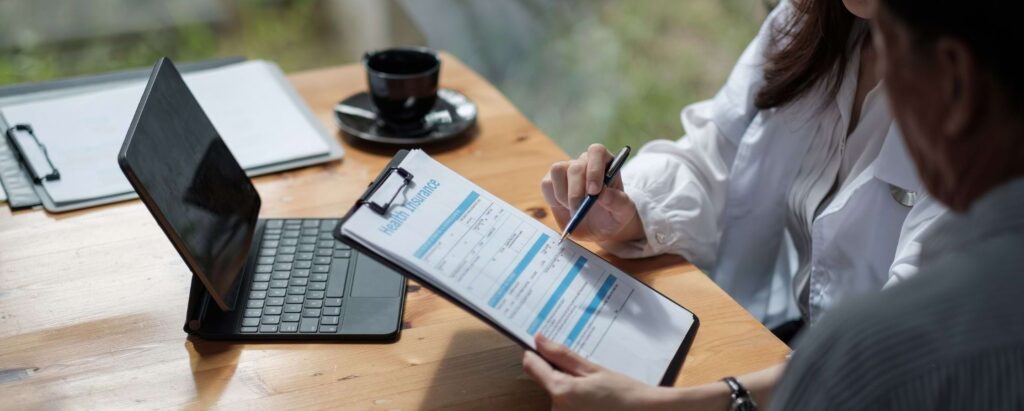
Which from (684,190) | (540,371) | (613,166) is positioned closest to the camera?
(540,371)

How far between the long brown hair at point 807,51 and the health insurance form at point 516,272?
420 mm

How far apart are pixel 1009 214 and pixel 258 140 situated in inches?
35.3

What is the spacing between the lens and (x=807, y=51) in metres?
1.11

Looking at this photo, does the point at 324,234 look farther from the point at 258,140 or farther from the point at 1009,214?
the point at 1009,214

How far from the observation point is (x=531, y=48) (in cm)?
263

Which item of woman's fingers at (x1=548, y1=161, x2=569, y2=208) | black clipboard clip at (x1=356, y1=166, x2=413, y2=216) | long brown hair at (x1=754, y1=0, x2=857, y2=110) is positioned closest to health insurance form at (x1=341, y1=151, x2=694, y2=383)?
black clipboard clip at (x1=356, y1=166, x2=413, y2=216)

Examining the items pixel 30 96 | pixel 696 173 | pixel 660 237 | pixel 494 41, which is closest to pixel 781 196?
pixel 696 173

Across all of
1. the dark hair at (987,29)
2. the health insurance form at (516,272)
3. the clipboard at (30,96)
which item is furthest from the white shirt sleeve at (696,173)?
the clipboard at (30,96)

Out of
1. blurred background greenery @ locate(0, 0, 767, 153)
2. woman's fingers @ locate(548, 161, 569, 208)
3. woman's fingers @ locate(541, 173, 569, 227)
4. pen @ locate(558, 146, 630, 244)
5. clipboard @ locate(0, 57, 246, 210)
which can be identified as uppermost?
pen @ locate(558, 146, 630, 244)

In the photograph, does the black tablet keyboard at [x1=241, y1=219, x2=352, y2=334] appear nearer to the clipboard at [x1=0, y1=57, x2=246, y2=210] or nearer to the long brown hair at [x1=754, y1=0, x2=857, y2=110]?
the clipboard at [x1=0, y1=57, x2=246, y2=210]

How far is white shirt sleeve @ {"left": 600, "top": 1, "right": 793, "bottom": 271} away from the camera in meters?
1.01

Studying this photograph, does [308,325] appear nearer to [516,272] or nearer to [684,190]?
[516,272]

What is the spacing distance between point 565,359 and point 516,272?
100 millimetres

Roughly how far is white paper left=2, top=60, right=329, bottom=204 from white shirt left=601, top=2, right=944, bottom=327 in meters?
0.46
